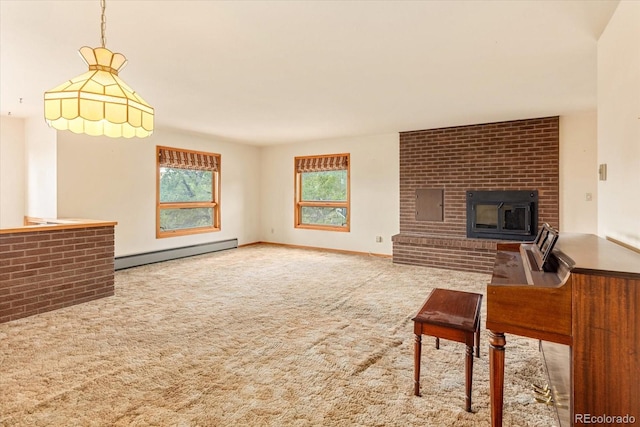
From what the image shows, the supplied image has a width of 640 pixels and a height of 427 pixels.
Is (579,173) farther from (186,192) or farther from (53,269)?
(53,269)

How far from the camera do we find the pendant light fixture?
173 cm

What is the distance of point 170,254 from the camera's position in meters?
6.08

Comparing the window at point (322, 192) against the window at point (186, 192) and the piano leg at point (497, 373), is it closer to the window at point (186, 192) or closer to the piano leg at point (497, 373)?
the window at point (186, 192)

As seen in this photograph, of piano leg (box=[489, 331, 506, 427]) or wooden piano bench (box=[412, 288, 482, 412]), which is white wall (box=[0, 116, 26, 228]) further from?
piano leg (box=[489, 331, 506, 427])

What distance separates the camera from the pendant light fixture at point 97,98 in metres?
1.73

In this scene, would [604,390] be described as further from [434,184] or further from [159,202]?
[159,202]

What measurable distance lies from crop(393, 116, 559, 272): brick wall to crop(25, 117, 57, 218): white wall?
213 inches

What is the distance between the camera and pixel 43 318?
10.5 ft

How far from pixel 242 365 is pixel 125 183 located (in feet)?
14.7

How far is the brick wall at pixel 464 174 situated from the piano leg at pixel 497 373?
154 inches

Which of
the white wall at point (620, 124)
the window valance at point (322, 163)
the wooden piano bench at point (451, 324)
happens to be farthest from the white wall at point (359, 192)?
the wooden piano bench at point (451, 324)

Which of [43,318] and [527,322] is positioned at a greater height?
[527,322]

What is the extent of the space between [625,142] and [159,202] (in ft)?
20.5

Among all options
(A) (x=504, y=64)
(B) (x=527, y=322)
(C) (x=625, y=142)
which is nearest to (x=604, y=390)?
(B) (x=527, y=322)
